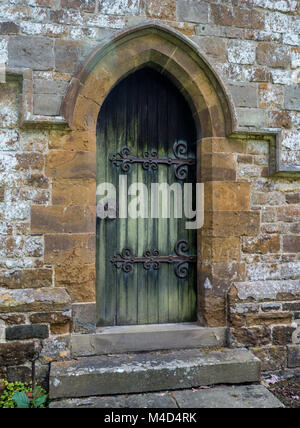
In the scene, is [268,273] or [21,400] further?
[268,273]

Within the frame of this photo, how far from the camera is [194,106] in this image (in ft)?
11.7

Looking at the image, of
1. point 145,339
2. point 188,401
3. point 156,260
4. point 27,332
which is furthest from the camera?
point 156,260

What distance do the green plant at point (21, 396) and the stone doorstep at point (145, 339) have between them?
42 centimetres

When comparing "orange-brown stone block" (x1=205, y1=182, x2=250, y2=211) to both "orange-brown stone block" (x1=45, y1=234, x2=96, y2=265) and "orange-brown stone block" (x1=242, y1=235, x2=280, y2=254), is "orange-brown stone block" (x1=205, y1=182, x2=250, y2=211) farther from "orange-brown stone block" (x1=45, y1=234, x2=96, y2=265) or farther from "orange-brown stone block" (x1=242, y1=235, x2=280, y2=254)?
"orange-brown stone block" (x1=45, y1=234, x2=96, y2=265)

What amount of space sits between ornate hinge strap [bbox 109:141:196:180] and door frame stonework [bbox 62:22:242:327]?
17cm

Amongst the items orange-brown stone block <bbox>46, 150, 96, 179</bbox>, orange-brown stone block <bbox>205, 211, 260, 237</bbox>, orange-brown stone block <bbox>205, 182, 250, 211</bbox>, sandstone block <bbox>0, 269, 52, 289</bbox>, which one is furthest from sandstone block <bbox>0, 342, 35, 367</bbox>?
orange-brown stone block <bbox>205, 182, 250, 211</bbox>

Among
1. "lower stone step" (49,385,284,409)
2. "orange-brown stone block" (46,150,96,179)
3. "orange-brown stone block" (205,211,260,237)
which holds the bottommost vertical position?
"lower stone step" (49,385,284,409)

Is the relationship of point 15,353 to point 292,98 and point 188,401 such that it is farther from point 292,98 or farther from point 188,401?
point 292,98

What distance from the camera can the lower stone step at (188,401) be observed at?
Answer: 8.87 feet

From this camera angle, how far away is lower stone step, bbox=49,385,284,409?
2.70 meters

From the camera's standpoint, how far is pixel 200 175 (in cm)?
358

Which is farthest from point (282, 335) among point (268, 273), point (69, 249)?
point (69, 249)

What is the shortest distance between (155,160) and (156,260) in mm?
1013

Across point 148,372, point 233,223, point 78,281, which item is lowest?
point 148,372
